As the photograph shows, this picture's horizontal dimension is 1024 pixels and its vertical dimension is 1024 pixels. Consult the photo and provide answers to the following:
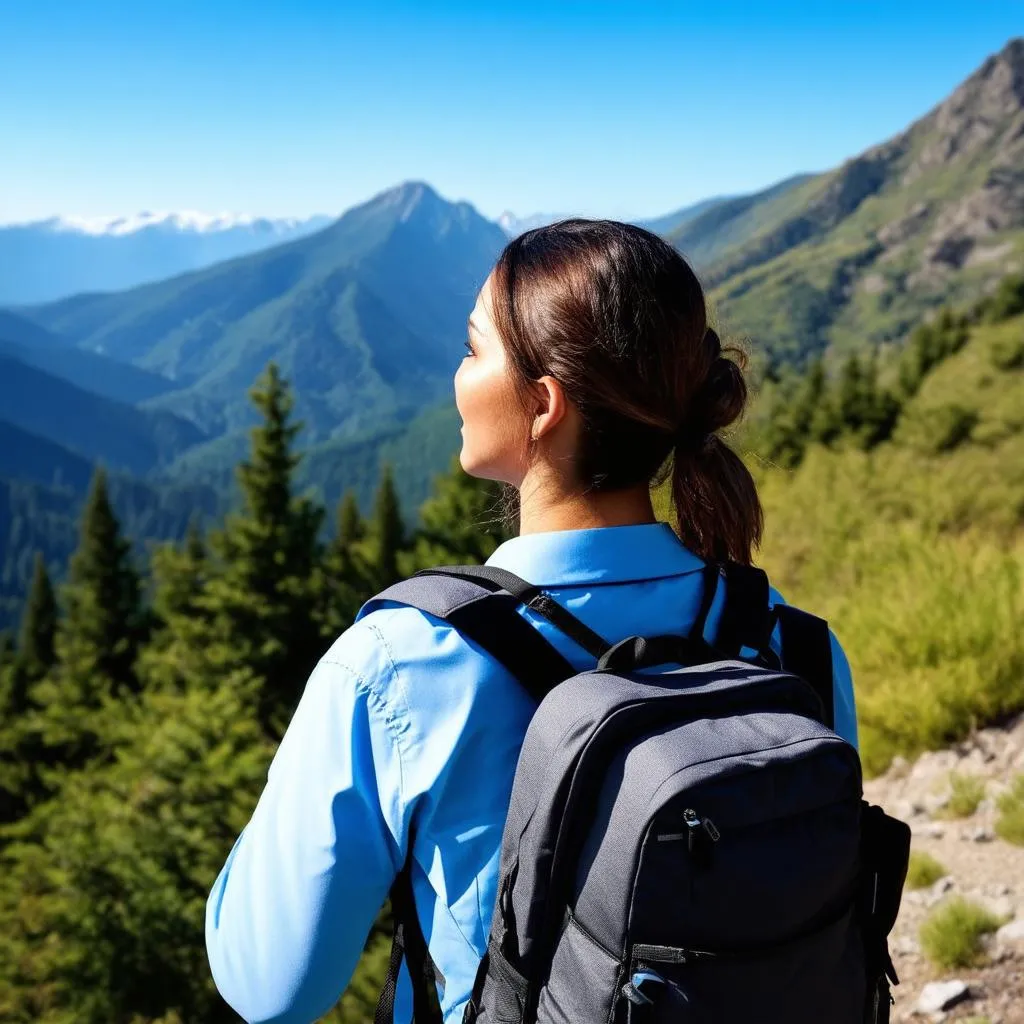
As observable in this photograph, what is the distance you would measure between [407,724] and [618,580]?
14.7 inches

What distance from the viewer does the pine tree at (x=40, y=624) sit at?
4359 cm

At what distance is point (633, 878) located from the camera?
44.8 inches

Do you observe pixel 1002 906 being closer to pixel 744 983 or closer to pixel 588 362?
pixel 744 983

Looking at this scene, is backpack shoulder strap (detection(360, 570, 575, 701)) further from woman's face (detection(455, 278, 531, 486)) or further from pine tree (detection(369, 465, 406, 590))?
pine tree (detection(369, 465, 406, 590))

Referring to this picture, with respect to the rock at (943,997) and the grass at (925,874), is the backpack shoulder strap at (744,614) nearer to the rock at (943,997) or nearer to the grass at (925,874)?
the rock at (943,997)

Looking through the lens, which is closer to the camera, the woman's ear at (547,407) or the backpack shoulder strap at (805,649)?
the woman's ear at (547,407)

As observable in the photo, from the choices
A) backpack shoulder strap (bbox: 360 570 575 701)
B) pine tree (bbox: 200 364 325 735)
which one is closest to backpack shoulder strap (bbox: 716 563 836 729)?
backpack shoulder strap (bbox: 360 570 575 701)

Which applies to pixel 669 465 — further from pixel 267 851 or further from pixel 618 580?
pixel 267 851

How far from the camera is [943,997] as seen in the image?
3.21m

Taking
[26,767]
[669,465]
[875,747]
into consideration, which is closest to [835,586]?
[875,747]

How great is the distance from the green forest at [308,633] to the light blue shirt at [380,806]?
2.61 feet

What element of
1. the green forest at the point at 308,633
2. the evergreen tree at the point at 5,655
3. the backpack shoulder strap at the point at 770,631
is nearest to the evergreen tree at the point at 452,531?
the green forest at the point at 308,633

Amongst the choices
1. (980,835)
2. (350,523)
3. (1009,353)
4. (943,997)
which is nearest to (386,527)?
(350,523)

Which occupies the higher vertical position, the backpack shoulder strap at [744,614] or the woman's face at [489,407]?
the woman's face at [489,407]
